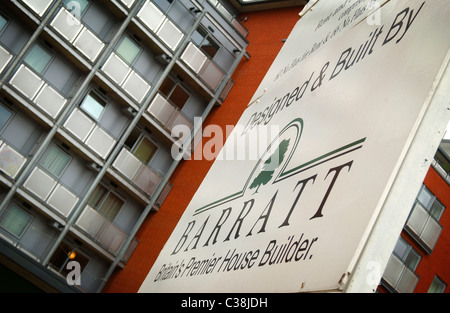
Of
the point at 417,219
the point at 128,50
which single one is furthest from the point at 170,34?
the point at 417,219

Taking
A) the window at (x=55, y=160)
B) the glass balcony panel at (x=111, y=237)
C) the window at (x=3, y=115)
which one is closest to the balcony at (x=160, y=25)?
the window at (x=55, y=160)

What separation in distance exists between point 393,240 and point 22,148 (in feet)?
58.1

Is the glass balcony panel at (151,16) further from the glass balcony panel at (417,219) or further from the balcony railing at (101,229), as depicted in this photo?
the glass balcony panel at (417,219)

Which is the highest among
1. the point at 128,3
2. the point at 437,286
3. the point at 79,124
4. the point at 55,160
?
the point at 128,3

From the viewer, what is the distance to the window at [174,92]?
21438 millimetres

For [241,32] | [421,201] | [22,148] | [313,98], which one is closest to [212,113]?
[241,32]

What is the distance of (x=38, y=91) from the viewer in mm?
18141

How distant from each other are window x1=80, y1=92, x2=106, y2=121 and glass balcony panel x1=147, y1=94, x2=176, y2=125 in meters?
1.76

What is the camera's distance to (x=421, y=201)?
21.6 meters

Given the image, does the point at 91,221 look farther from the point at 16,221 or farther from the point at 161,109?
the point at 161,109

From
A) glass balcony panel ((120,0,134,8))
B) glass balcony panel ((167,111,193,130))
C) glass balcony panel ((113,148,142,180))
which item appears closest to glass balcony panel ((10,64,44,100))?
glass balcony panel ((113,148,142,180))

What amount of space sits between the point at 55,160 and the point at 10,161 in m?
1.65

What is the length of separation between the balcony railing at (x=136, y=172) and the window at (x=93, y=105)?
1.61 meters

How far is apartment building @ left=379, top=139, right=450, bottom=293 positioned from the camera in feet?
68.9
